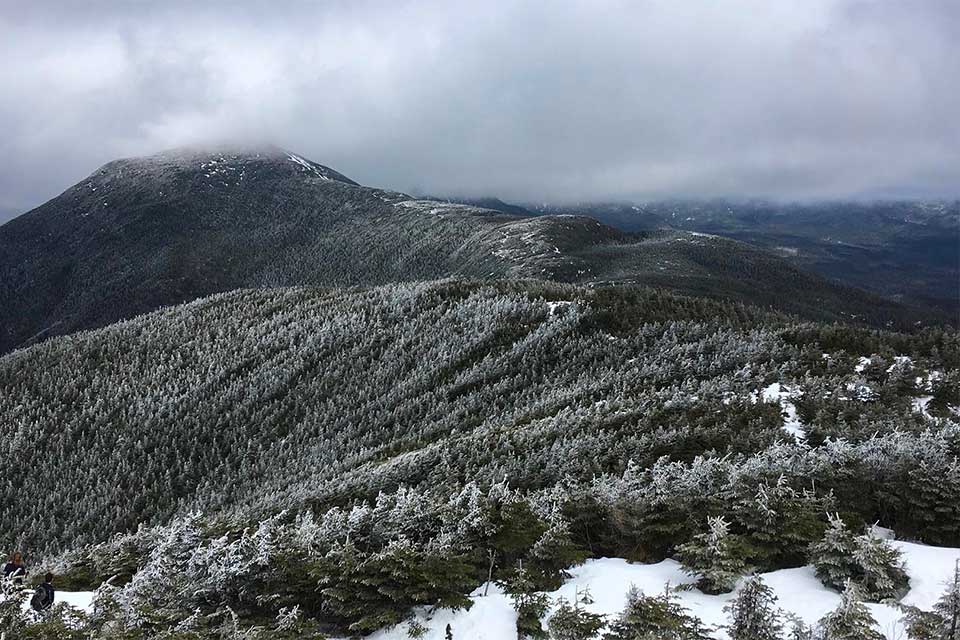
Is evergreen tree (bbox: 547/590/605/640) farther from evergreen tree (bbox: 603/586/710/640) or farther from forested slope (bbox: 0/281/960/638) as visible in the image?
forested slope (bbox: 0/281/960/638)

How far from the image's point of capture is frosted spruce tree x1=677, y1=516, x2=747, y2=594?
1156 cm

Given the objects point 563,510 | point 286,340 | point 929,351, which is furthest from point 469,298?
point 563,510

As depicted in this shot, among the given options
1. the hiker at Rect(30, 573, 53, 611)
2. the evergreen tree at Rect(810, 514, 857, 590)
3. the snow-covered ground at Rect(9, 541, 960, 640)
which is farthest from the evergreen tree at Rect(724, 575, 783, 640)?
the hiker at Rect(30, 573, 53, 611)

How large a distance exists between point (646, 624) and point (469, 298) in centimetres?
7229

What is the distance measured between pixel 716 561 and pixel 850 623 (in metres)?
3.25

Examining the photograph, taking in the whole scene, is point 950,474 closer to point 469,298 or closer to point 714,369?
point 714,369

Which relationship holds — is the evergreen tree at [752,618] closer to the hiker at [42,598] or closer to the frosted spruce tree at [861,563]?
the frosted spruce tree at [861,563]

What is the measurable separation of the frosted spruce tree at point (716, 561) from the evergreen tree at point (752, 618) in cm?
209

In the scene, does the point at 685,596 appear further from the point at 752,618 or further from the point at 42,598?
the point at 42,598

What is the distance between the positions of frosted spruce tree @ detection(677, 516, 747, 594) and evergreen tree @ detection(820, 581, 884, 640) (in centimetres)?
264

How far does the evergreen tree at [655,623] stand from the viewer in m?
9.30

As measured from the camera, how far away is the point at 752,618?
9.18 meters

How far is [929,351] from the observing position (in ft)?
126

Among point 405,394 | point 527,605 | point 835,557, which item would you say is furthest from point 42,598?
point 405,394
